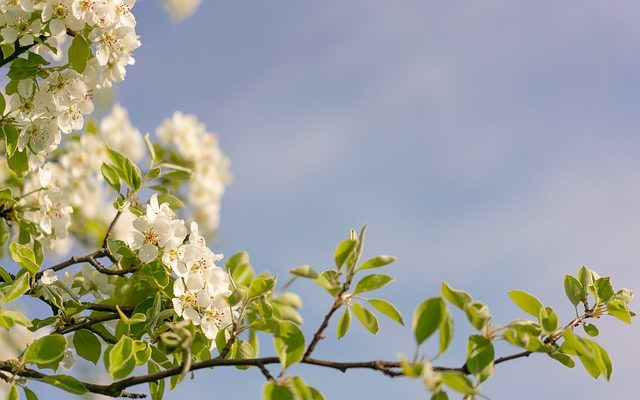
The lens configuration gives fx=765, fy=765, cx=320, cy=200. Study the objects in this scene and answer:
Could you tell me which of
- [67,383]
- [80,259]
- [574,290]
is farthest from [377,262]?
[80,259]

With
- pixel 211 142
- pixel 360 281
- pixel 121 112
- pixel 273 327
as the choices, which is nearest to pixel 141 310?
pixel 273 327

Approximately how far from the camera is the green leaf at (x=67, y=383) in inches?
61.6

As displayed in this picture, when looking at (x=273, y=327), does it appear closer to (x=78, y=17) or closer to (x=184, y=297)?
(x=184, y=297)

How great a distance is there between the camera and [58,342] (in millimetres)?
1640

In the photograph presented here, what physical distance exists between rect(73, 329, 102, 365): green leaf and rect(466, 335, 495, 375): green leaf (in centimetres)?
101

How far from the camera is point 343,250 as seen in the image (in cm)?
139

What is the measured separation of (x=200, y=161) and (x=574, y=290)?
2602mm

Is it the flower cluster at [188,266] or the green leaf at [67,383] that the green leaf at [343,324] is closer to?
the flower cluster at [188,266]

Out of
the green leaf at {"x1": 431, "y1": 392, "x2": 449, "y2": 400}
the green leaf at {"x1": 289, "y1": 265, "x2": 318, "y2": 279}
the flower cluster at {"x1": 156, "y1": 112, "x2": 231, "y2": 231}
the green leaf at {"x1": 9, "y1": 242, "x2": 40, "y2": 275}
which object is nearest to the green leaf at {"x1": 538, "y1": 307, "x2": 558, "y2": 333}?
the green leaf at {"x1": 431, "y1": 392, "x2": 449, "y2": 400}

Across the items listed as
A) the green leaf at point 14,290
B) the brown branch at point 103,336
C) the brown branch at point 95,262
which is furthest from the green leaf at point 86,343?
the green leaf at point 14,290

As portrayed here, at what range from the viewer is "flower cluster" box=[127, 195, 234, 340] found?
5.89ft

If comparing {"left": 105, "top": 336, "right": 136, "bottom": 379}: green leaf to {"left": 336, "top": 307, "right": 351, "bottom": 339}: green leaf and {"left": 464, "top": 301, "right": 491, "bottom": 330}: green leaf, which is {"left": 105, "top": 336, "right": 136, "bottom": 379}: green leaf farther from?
{"left": 464, "top": 301, "right": 491, "bottom": 330}: green leaf

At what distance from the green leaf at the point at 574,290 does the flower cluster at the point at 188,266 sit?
78cm

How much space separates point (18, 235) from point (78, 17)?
83 cm
